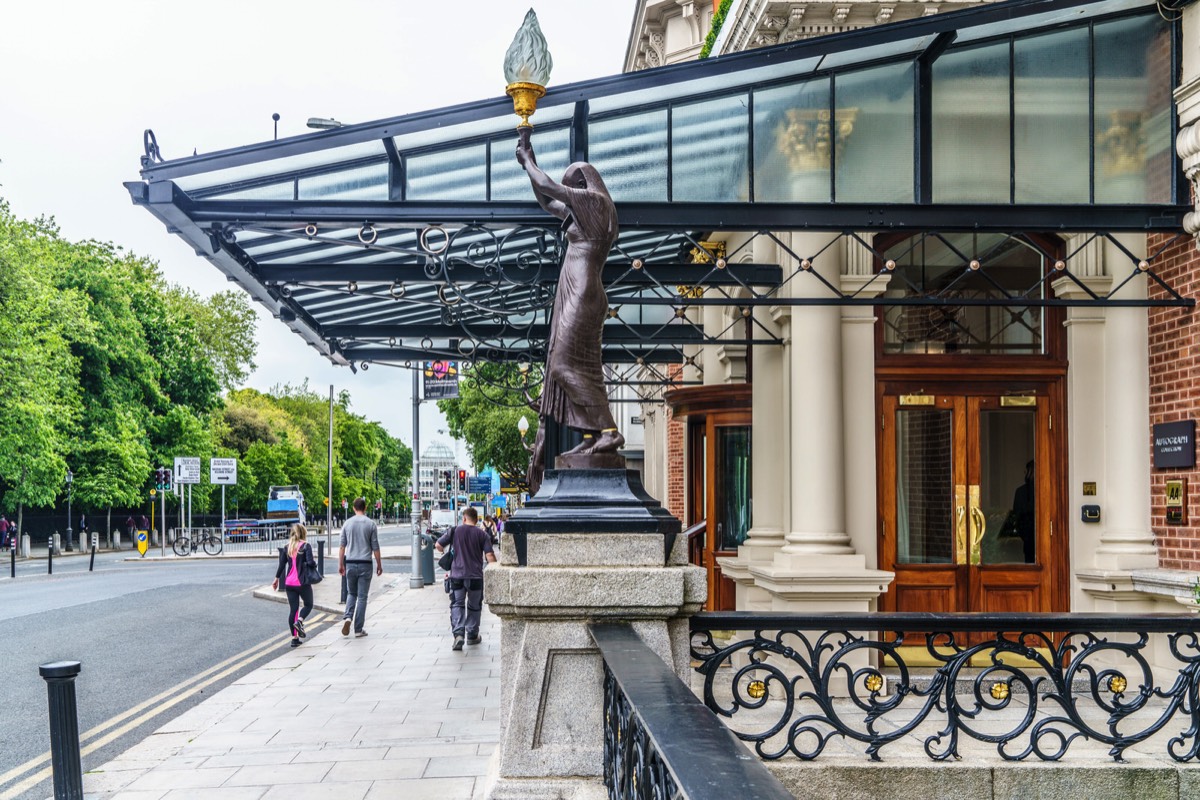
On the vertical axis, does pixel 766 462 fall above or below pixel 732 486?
above

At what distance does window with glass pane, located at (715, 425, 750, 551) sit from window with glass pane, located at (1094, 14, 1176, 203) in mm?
5527

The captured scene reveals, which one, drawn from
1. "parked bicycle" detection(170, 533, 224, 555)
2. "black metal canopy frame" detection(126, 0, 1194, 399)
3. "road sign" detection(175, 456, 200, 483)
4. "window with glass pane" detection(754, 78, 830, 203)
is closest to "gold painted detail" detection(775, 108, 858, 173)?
"window with glass pane" detection(754, 78, 830, 203)

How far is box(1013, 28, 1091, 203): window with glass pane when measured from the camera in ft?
31.1

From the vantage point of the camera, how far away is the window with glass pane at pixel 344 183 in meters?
9.70

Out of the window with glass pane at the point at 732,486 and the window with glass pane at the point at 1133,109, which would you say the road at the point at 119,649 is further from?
the window with glass pane at the point at 1133,109

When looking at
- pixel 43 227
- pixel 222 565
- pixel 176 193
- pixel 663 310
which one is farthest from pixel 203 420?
pixel 176 193

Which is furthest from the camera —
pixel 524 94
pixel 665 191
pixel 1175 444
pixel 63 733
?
pixel 665 191

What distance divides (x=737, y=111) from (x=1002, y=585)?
5.14 m

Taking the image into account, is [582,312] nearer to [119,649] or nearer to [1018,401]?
[1018,401]

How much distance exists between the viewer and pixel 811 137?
984cm

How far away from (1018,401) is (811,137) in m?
3.32

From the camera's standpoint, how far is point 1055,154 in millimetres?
9555

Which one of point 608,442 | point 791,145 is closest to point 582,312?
point 608,442

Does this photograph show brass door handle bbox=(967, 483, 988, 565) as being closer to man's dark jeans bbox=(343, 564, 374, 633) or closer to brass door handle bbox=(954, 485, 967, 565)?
brass door handle bbox=(954, 485, 967, 565)
